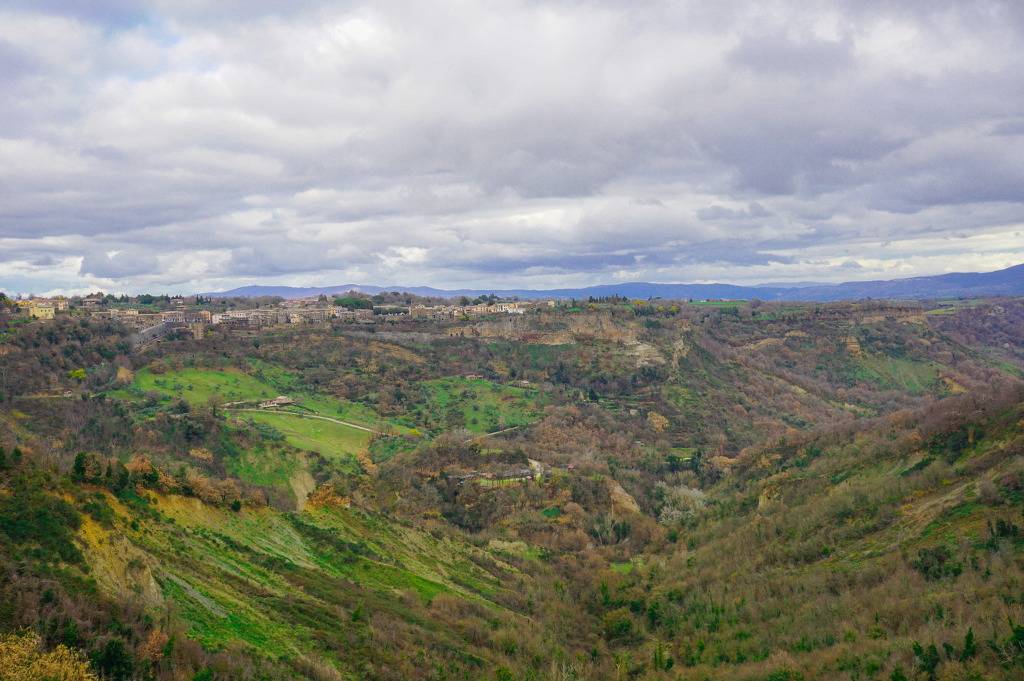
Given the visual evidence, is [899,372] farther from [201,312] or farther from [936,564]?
[201,312]

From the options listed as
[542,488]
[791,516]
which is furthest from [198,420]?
[791,516]

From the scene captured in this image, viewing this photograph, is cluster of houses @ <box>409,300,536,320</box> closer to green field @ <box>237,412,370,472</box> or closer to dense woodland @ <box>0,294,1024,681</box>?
dense woodland @ <box>0,294,1024,681</box>

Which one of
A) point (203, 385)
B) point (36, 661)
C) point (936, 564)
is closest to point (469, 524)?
point (936, 564)

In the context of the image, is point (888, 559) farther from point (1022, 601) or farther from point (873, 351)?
point (873, 351)

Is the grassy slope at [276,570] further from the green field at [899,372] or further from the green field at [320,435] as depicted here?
the green field at [899,372]

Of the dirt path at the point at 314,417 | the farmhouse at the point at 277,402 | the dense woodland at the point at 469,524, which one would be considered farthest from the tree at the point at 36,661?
the farmhouse at the point at 277,402

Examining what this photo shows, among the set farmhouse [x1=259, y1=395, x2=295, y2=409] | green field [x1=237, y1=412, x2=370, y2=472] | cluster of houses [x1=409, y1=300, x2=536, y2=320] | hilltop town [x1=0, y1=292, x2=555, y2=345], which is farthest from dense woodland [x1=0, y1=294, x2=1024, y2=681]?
cluster of houses [x1=409, y1=300, x2=536, y2=320]
